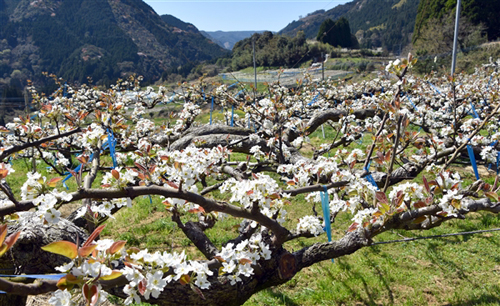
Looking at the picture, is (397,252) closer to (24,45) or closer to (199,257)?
(199,257)

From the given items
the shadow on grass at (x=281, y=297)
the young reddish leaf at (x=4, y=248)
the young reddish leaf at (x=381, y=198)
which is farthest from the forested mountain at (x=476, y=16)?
the young reddish leaf at (x=4, y=248)

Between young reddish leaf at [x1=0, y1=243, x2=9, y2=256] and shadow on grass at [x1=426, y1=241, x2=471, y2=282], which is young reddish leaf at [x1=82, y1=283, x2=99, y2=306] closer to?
young reddish leaf at [x1=0, y1=243, x2=9, y2=256]

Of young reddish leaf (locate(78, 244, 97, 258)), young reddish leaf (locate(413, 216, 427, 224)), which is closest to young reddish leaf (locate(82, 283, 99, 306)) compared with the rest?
young reddish leaf (locate(78, 244, 97, 258))

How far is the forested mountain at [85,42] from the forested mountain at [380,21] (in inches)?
998

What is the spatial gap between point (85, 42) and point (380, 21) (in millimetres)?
69483

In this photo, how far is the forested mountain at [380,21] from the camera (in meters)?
53.2

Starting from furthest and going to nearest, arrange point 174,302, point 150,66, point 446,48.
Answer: point 150,66 < point 446,48 < point 174,302

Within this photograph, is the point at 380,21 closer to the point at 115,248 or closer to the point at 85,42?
the point at 85,42

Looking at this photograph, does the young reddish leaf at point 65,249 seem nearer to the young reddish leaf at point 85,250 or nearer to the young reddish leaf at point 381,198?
the young reddish leaf at point 85,250

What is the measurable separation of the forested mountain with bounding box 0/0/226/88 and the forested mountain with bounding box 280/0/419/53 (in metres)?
25.3

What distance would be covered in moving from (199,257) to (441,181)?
8.87ft

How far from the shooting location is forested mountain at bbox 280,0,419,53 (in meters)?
53.2

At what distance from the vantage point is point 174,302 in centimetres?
176

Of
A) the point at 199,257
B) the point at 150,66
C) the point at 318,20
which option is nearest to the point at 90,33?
the point at 150,66
